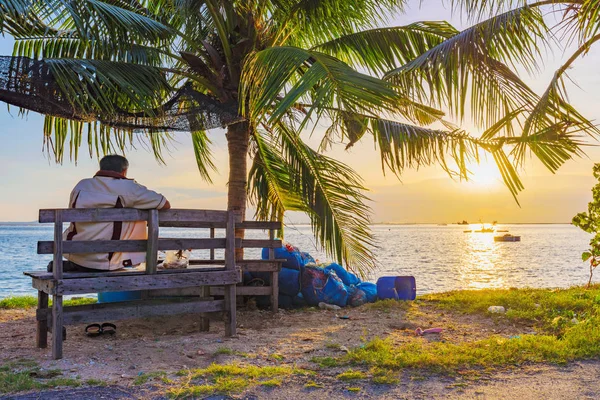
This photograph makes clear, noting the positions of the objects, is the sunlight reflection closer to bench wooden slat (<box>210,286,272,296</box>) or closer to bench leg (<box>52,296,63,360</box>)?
bench wooden slat (<box>210,286,272,296</box>)

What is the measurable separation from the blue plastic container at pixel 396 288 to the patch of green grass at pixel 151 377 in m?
5.36

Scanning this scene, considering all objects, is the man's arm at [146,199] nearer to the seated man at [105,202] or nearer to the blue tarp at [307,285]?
the seated man at [105,202]

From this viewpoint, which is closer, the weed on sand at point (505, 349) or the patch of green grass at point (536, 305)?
the weed on sand at point (505, 349)

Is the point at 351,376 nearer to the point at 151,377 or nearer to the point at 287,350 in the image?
the point at 287,350

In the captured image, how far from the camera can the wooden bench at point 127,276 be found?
18.3 feet

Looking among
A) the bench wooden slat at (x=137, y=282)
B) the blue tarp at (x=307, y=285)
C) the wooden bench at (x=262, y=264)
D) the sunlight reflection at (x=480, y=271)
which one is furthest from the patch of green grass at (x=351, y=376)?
the sunlight reflection at (x=480, y=271)

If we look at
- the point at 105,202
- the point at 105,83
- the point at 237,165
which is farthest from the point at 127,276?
the point at 237,165

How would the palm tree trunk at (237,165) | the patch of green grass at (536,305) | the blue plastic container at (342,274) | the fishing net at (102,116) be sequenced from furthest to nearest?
1. the blue plastic container at (342,274)
2. the palm tree trunk at (237,165)
3. the patch of green grass at (536,305)
4. the fishing net at (102,116)

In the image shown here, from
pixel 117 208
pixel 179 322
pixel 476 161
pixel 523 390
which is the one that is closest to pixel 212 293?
pixel 179 322

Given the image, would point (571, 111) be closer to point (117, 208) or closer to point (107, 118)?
point (117, 208)

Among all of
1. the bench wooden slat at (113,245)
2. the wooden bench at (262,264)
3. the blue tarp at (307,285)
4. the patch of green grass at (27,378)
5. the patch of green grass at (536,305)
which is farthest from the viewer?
the blue tarp at (307,285)

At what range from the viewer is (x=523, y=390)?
4.48 metres

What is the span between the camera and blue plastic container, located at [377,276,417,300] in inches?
379

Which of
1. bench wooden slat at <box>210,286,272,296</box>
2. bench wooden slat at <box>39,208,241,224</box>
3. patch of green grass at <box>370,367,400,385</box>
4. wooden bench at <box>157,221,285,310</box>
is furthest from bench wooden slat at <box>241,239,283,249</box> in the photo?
patch of green grass at <box>370,367,400,385</box>
